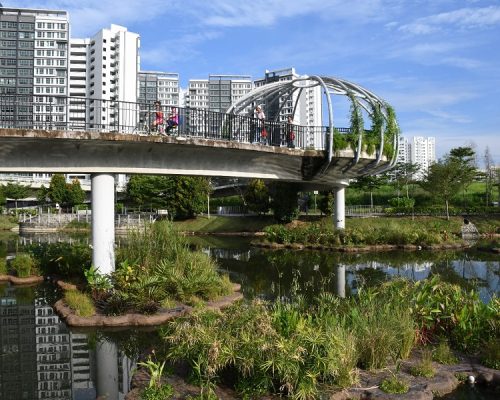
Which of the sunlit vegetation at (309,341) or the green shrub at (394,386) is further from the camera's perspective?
the green shrub at (394,386)

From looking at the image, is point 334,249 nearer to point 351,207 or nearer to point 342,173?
point 342,173

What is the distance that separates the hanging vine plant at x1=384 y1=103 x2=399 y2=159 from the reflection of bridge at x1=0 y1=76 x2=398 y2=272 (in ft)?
0.20

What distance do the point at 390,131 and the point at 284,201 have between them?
48.0ft

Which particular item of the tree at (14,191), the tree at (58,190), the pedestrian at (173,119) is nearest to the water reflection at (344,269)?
the pedestrian at (173,119)

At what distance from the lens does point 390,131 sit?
26625mm

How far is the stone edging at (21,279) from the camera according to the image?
1900cm

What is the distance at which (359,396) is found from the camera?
7.49 metres

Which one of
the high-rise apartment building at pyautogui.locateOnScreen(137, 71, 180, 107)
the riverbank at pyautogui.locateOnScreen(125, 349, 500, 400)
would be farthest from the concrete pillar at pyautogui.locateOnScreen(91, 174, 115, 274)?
the high-rise apartment building at pyautogui.locateOnScreen(137, 71, 180, 107)

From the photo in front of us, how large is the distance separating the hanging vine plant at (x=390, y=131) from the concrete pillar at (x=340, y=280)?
7.68 metres

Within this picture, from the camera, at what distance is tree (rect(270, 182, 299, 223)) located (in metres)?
39.6

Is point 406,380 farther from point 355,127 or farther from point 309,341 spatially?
point 355,127

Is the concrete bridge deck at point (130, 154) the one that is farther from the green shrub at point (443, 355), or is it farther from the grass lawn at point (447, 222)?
the grass lawn at point (447, 222)

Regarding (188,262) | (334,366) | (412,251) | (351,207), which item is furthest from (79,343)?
(351,207)

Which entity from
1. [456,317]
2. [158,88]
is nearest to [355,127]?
[456,317]
